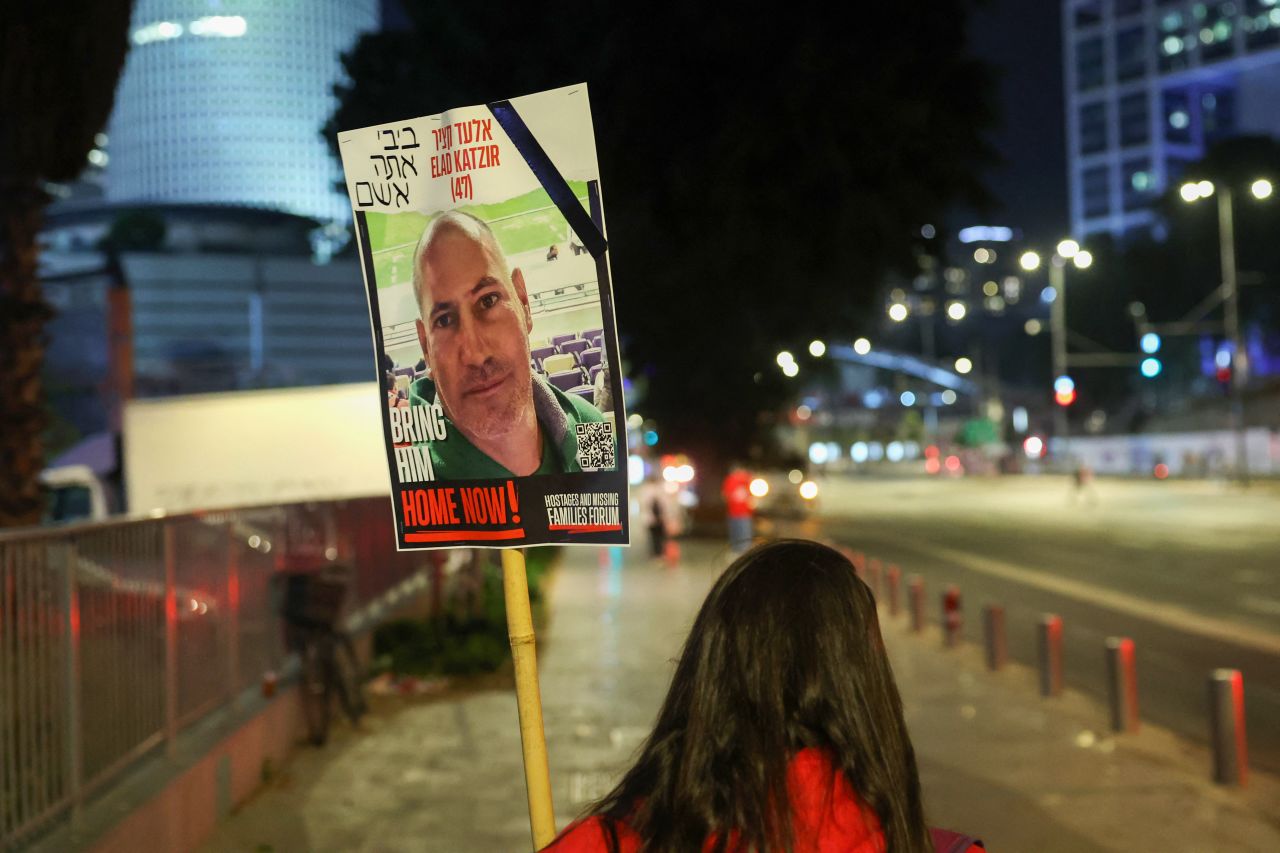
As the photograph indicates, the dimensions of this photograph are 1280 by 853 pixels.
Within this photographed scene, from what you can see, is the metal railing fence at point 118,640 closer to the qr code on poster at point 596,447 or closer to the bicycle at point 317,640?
the bicycle at point 317,640

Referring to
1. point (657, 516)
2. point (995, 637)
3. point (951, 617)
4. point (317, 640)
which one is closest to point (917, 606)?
point (951, 617)

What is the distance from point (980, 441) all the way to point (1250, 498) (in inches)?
1827

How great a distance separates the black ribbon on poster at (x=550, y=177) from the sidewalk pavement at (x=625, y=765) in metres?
3.02

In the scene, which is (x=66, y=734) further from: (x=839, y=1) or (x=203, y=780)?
(x=839, y=1)

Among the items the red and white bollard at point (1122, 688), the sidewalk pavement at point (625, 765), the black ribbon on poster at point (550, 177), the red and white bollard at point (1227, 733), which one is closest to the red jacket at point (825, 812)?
the black ribbon on poster at point (550, 177)

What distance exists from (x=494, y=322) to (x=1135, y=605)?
57.5 feet

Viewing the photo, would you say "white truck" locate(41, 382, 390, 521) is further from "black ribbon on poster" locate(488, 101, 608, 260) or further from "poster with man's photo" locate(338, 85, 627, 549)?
"black ribbon on poster" locate(488, 101, 608, 260)

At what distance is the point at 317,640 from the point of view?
32.5 feet

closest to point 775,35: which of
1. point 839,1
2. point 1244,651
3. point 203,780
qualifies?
point 839,1

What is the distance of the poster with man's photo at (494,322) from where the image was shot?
130 inches

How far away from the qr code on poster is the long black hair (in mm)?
1171

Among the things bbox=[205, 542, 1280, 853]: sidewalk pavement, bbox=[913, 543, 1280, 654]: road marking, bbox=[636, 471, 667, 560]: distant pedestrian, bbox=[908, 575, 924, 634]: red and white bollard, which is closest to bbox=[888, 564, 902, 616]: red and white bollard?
bbox=[908, 575, 924, 634]: red and white bollard

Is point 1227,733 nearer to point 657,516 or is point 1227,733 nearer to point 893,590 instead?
point 893,590

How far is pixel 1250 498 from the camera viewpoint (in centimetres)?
4778
